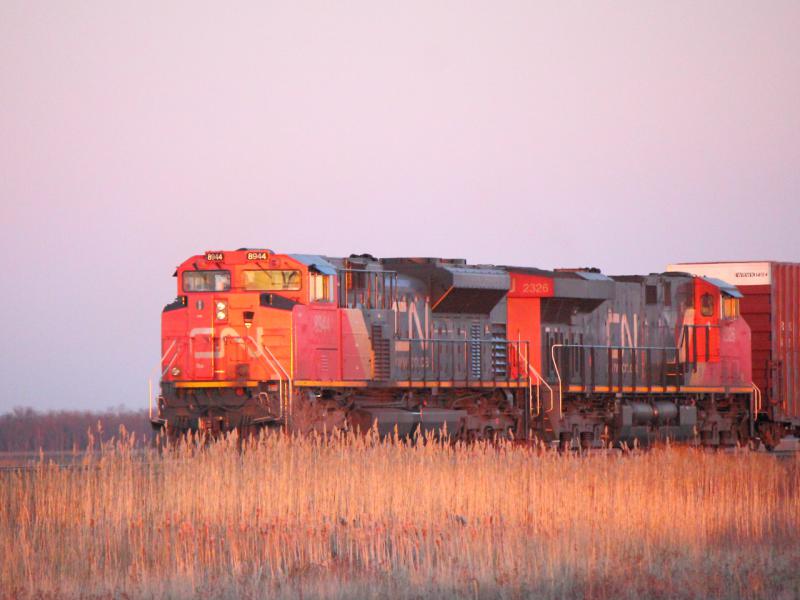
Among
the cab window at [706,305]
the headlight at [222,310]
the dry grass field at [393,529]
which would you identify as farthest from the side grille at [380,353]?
the cab window at [706,305]

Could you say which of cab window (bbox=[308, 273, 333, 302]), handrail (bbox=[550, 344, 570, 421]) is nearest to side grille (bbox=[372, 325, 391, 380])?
cab window (bbox=[308, 273, 333, 302])

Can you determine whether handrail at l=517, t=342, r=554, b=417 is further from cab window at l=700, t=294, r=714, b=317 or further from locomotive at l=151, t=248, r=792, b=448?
cab window at l=700, t=294, r=714, b=317

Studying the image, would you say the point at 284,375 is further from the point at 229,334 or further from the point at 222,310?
the point at 222,310

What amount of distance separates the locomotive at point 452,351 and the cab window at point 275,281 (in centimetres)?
3

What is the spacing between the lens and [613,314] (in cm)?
2861

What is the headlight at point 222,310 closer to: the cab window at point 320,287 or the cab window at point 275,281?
the cab window at point 275,281

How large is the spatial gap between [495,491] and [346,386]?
797 cm

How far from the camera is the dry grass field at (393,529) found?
11516 mm

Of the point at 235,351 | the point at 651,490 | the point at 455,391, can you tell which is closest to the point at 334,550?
the point at 651,490

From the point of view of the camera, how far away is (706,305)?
30.2 m

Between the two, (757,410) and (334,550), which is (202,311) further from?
(757,410)

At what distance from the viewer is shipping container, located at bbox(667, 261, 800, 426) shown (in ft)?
104

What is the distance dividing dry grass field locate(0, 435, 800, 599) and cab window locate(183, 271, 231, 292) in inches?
261

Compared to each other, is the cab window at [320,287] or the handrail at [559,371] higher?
the cab window at [320,287]
